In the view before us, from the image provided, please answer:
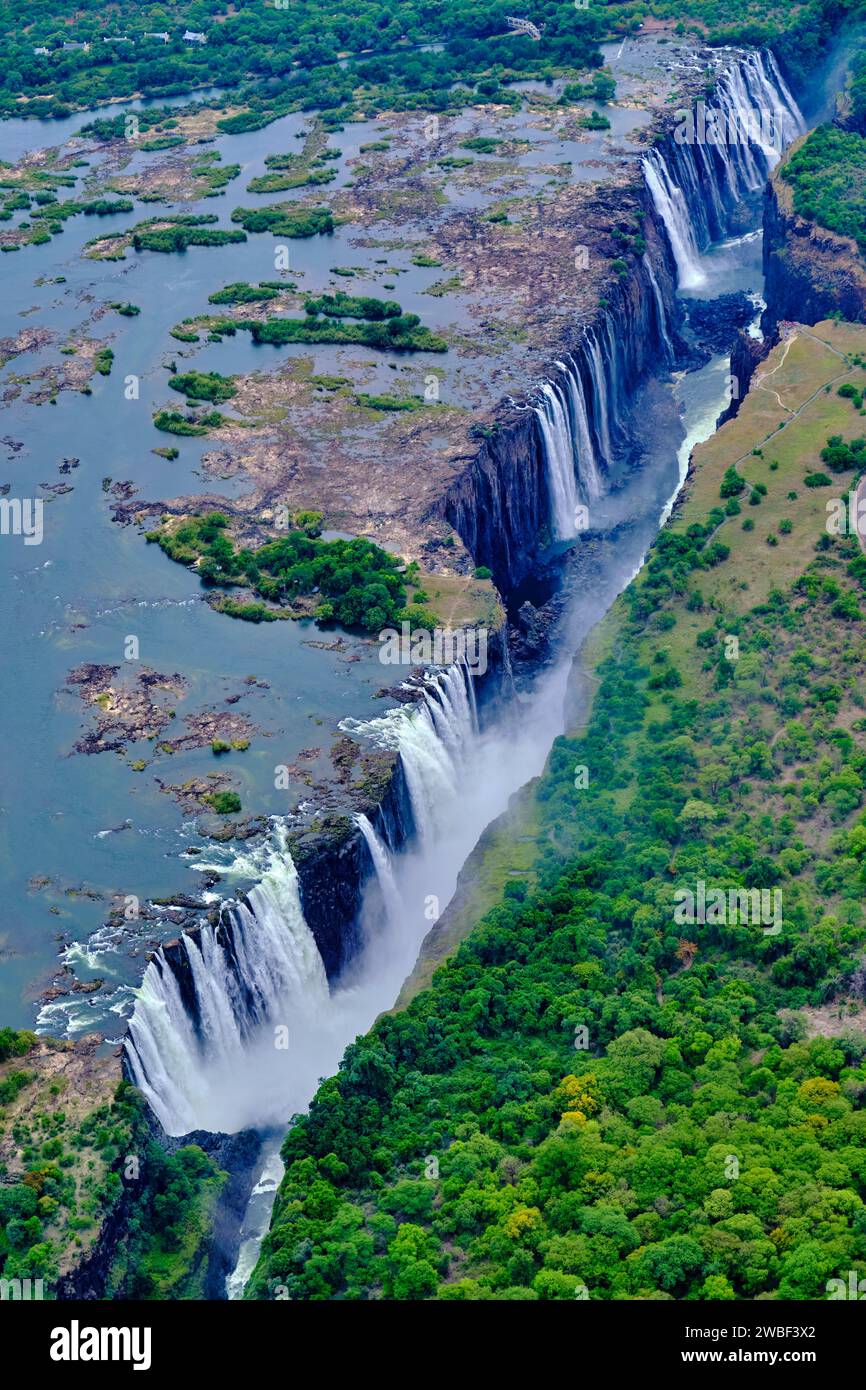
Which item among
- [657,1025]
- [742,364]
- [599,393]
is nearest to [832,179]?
[742,364]

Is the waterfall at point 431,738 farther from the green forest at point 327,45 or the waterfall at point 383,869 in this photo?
the green forest at point 327,45

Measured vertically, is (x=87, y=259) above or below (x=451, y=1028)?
above

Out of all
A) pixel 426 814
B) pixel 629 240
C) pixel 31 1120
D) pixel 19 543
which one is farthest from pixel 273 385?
pixel 31 1120

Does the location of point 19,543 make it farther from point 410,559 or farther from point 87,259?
point 87,259

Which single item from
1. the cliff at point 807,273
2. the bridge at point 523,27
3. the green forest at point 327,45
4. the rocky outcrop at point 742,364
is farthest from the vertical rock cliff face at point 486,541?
the bridge at point 523,27

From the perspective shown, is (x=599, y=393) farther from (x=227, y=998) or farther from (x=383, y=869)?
(x=227, y=998)

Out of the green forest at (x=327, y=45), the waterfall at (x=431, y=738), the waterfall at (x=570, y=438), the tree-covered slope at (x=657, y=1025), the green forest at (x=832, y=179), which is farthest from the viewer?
the green forest at (x=327, y=45)
